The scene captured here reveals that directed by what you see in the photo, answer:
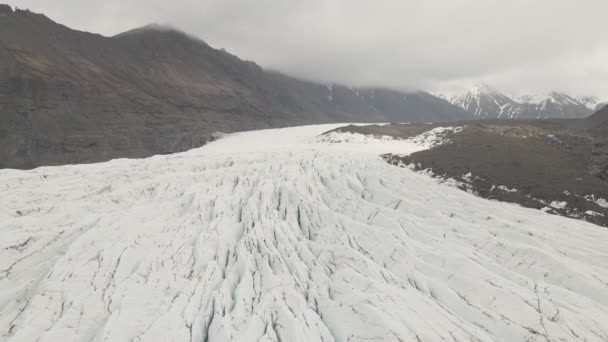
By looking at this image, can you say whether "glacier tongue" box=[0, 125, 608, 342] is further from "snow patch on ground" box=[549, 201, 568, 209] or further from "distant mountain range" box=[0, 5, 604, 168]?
"distant mountain range" box=[0, 5, 604, 168]

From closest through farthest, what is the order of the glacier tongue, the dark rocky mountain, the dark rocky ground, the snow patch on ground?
the glacier tongue → the snow patch on ground → the dark rocky ground → the dark rocky mountain

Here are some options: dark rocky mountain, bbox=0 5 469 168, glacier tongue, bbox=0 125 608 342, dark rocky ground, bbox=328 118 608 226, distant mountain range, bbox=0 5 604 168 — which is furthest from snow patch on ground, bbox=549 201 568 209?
distant mountain range, bbox=0 5 604 168

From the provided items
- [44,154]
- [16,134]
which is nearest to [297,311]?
[44,154]

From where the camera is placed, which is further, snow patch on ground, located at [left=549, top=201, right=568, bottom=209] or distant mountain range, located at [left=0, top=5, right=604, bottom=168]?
distant mountain range, located at [left=0, top=5, right=604, bottom=168]

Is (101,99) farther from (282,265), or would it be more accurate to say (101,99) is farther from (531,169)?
(531,169)

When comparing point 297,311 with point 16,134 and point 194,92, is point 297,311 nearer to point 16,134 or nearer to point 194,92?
point 16,134

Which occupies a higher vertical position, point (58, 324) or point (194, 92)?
point (194, 92)

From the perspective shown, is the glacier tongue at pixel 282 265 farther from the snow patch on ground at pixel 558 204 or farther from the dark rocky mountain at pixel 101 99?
the dark rocky mountain at pixel 101 99
